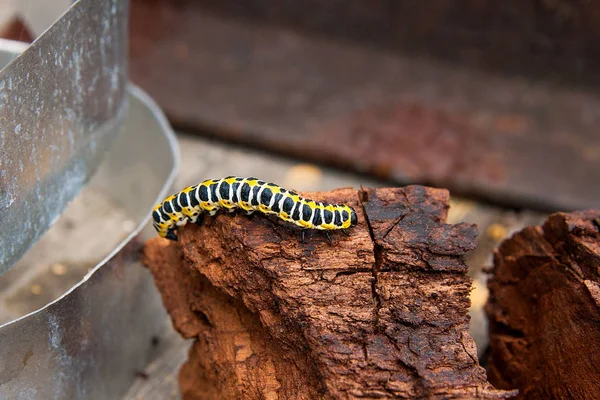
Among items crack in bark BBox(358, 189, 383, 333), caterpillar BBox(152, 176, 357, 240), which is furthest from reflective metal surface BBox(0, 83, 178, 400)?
crack in bark BBox(358, 189, 383, 333)

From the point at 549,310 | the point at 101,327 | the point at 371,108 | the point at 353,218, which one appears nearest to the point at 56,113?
the point at 101,327

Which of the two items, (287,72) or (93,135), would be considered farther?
(287,72)

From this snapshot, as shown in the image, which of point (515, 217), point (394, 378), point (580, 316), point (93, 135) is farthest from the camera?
point (515, 217)

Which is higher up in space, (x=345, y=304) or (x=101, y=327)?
(x=345, y=304)

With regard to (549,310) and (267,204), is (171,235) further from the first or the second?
(549,310)

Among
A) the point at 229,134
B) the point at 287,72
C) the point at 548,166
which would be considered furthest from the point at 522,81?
the point at 229,134

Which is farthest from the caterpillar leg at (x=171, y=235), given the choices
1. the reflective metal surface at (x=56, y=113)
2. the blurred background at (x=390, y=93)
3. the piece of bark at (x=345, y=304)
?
the blurred background at (x=390, y=93)

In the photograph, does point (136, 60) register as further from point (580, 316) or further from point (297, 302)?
point (580, 316)

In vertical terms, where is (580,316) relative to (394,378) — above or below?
above

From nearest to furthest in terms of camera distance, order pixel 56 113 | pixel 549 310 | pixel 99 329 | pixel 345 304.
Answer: pixel 345 304 → pixel 549 310 → pixel 56 113 → pixel 99 329
